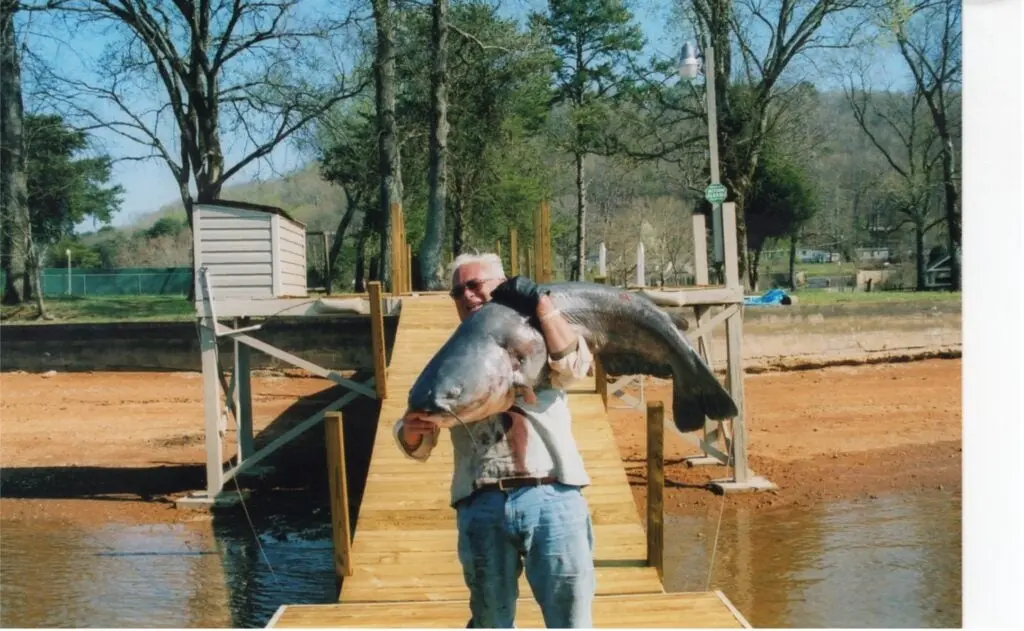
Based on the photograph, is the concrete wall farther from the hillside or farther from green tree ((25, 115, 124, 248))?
the hillside

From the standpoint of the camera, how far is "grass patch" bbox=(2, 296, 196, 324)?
19531 millimetres

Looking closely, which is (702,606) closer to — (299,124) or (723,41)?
(723,41)

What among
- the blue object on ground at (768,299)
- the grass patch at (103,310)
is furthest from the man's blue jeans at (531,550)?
the grass patch at (103,310)

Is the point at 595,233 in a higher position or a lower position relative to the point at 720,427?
higher

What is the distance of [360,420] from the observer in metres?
15.0

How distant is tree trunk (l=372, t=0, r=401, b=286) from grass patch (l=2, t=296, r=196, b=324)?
13.6 ft

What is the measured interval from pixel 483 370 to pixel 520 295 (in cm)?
24

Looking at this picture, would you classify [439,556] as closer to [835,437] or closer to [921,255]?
[835,437]

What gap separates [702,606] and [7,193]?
19.7m

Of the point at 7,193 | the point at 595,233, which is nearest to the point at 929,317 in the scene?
the point at 7,193

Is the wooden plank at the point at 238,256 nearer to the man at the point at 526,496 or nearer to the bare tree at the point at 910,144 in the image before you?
the bare tree at the point at 910,144

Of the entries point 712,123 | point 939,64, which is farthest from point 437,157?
point 939,64

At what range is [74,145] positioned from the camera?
867 inches

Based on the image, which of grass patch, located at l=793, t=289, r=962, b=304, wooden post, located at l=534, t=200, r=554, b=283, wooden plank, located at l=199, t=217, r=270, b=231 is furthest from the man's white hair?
grass patch, located at l=793, t=289, r=962, b=304
